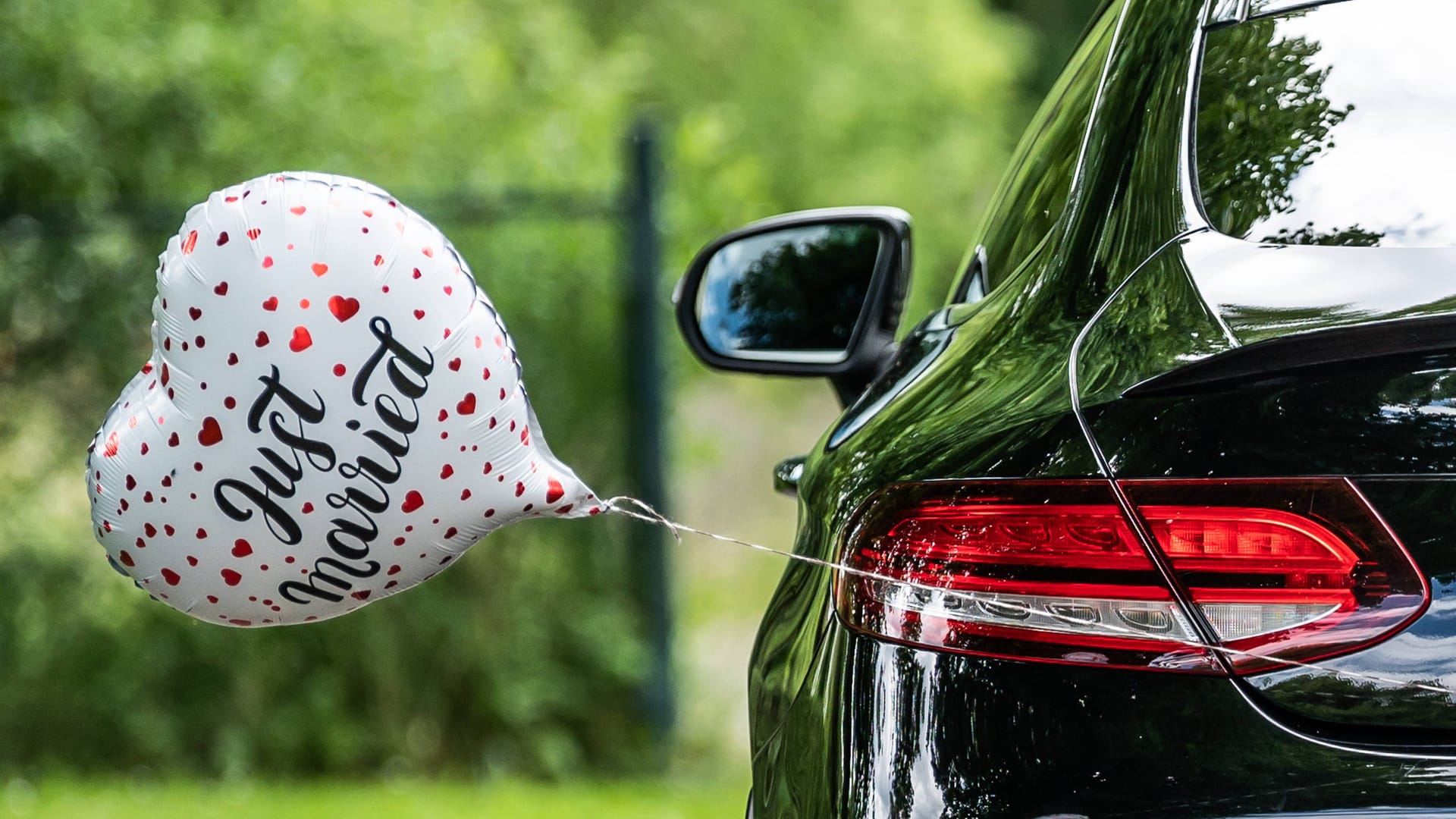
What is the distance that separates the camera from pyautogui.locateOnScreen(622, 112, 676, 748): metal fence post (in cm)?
603

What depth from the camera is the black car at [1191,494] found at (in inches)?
54.1

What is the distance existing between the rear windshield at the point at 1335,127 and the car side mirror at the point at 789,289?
100 centimetres

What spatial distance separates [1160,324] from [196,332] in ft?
4.25

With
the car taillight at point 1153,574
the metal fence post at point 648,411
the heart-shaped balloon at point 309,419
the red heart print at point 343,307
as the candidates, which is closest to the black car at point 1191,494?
the car taillight at point 1153,574

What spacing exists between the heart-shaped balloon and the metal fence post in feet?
12.5

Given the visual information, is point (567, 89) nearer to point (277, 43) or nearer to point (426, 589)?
point (277, 43)

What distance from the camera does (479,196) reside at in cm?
598

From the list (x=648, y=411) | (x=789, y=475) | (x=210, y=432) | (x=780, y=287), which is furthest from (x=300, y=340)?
(x=648, y=411)

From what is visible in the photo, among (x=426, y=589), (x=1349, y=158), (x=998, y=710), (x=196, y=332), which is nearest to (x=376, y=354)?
(x=196, y=332)

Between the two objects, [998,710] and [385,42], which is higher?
[385,42]

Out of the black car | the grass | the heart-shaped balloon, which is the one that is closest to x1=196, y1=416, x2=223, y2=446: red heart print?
the heart-shaped balloon

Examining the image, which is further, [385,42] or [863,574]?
[385,42]

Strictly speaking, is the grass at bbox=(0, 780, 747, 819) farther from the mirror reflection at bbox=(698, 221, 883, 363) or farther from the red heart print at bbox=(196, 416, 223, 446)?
the red heart print at bbox=(196, 416, 223, 446)

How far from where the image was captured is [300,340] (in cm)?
205
